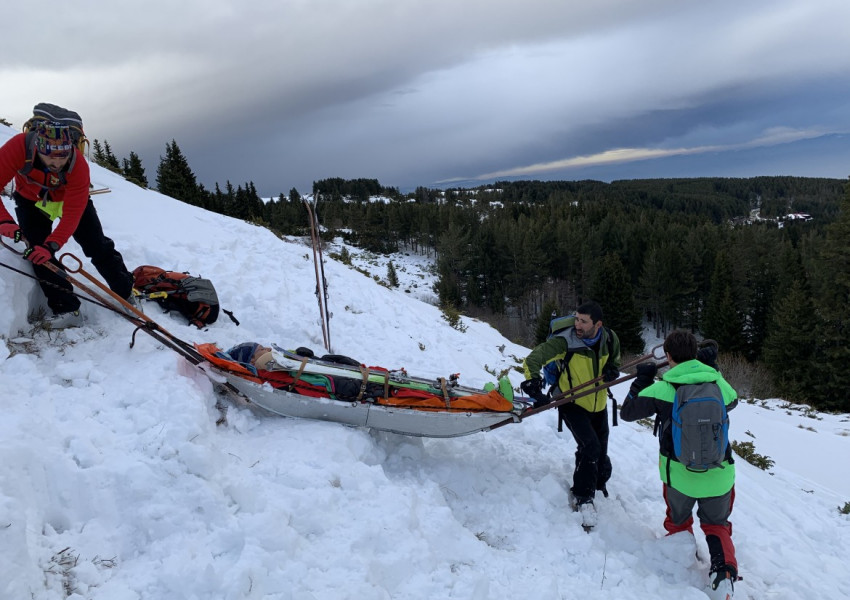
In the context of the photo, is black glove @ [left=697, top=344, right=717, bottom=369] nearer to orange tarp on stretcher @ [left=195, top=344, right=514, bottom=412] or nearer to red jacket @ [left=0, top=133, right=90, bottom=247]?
orange tarp on stretcher @ [left=195, top=344, right=514, bottom=412]

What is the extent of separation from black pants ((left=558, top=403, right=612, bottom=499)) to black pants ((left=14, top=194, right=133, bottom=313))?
5.63 meters

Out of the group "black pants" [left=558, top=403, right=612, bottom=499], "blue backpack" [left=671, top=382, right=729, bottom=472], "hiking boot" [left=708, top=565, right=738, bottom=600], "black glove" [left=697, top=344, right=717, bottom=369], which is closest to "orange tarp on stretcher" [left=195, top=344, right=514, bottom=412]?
"black pants" [left=558, top=403, right=612, bottom=499]

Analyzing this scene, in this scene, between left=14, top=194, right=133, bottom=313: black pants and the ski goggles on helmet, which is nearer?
the ski goggles on helmet

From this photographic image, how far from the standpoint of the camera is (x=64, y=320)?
4961 mm

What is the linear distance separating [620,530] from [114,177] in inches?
533

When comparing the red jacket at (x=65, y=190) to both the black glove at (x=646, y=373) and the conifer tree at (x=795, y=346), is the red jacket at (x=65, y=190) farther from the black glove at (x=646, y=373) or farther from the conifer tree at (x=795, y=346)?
the conifer tree at (x=795, y=346)

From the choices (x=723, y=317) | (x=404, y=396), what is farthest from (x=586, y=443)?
(x=723, y=317)

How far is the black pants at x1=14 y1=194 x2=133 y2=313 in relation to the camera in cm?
493

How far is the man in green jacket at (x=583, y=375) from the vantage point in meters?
4.84

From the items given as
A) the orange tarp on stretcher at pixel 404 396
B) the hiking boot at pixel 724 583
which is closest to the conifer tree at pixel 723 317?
the hiking boot at pixel 724 583

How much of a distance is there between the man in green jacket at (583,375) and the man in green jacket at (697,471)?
0.70 m

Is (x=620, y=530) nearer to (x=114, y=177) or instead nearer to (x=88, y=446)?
(x=88, y=446)

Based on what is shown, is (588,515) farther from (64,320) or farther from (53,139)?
(53,139)

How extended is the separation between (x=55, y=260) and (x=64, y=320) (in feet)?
2.18
